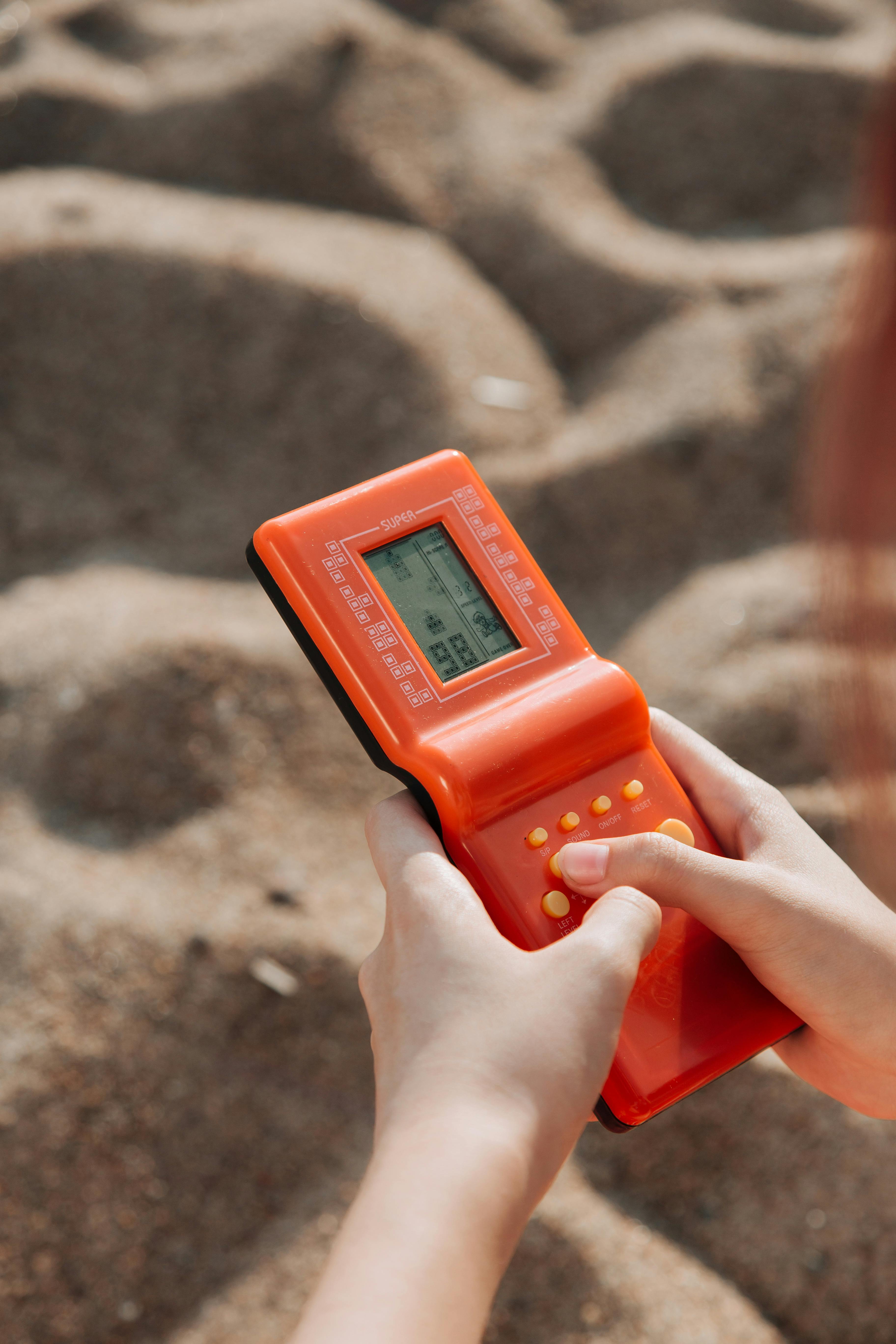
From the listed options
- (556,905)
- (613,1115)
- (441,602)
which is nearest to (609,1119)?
(613,1115)

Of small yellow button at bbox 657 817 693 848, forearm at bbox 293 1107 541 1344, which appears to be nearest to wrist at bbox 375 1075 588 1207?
forearm at bbox 293 1107 541 1344

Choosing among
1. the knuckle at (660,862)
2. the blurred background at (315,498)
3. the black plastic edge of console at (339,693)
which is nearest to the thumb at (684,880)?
the knuckle at (660,862)

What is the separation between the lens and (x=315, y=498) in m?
1.61

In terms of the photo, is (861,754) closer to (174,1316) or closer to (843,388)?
(843,388)

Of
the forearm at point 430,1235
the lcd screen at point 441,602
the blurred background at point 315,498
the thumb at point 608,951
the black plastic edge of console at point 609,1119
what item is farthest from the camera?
the blurred background at point 315,498

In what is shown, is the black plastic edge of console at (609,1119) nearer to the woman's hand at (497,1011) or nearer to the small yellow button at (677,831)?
the woman's hand at (497,1011)

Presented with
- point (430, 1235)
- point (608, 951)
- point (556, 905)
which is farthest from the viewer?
point (556, 905)

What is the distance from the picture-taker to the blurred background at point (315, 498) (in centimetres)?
109

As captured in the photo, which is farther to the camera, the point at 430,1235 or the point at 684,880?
the point at 684,880

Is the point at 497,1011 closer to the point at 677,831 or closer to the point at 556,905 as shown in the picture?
the point at 556,905

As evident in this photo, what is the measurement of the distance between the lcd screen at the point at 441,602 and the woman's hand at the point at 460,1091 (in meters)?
0.21

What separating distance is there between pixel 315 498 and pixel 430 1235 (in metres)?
1.21

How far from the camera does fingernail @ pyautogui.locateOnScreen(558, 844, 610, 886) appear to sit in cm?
77

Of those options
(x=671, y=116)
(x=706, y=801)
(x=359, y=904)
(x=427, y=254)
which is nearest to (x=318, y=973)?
(x=359, y=904)
